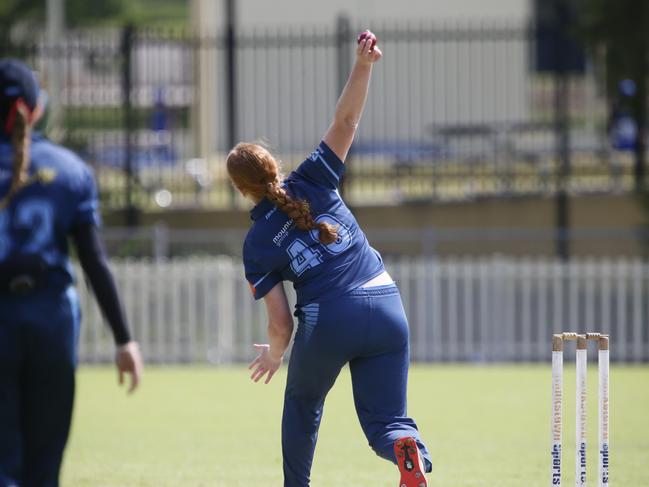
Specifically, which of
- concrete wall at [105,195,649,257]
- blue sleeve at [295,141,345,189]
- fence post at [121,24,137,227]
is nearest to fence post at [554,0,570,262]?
concrete wall at [105,195,649,257]

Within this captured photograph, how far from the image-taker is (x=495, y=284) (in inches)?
493

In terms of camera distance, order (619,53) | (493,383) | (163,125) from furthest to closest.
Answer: (163,125)
(619,53)
(493,383)

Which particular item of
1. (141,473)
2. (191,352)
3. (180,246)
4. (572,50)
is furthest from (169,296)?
(572,50)

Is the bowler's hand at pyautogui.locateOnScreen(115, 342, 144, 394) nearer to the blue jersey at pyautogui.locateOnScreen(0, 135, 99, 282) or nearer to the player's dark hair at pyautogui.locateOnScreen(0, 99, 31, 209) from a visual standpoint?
the blue jersey at pyautogui.locateOnScreen(0, 135, 99, 282)

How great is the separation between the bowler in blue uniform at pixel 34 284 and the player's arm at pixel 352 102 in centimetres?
116

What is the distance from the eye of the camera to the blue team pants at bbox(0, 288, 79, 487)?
13.0 ft

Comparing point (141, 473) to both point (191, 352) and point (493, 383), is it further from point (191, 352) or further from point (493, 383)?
point (191, 352)

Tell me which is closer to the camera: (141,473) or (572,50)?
(141,473)

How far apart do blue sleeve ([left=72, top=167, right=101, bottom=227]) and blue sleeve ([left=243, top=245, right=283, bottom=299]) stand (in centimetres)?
87

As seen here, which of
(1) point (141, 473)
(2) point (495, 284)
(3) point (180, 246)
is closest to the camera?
(1) point (141, 473)

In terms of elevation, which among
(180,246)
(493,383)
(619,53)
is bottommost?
(493,383)

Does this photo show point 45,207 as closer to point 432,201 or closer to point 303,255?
point 303,255

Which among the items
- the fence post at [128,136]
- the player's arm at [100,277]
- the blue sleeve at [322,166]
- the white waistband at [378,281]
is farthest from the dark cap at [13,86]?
the fence post at [128,136]

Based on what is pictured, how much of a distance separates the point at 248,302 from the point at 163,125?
8764 mm
